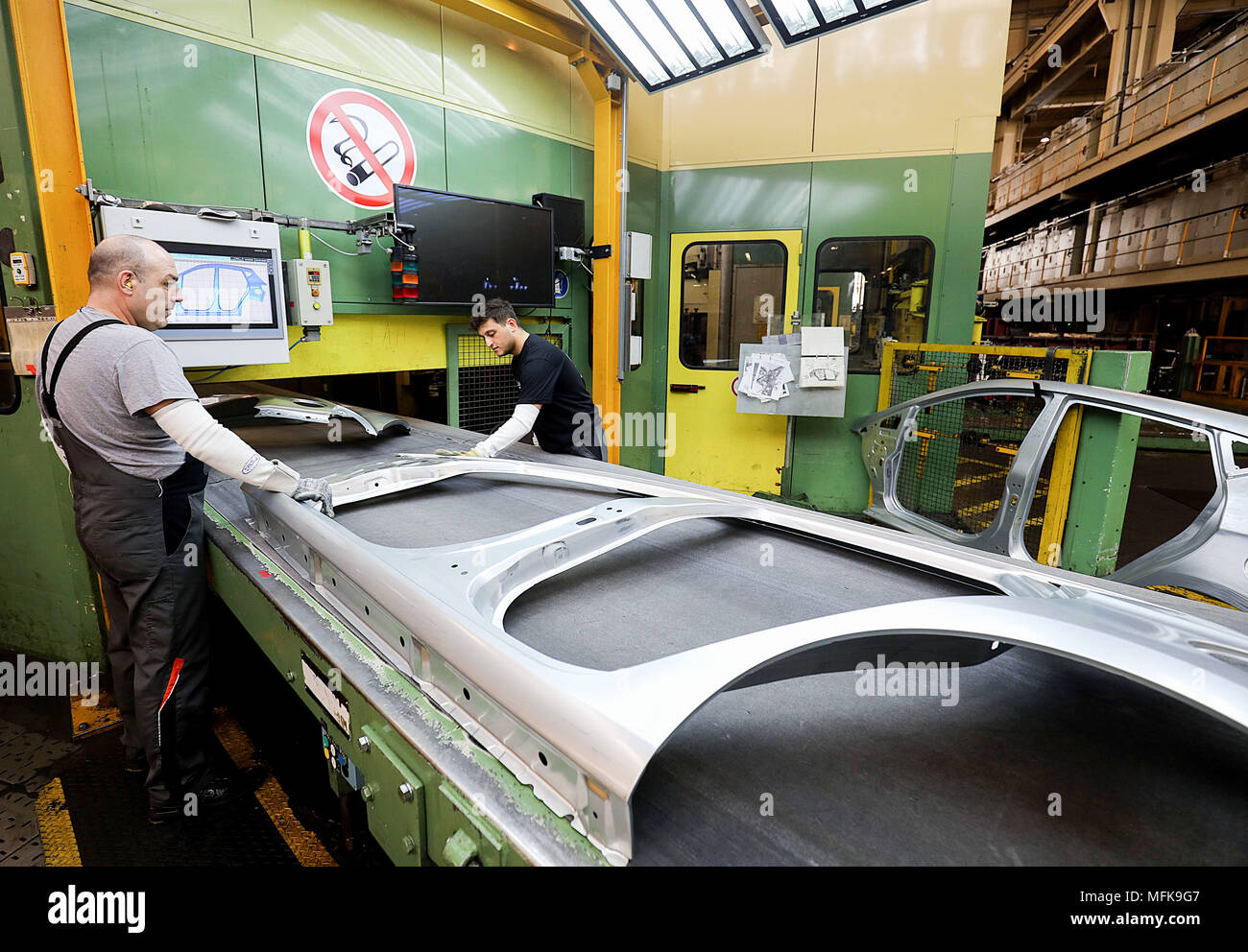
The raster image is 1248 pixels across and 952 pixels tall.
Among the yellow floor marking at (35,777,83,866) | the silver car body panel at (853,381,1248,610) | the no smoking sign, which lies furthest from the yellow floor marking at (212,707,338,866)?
the no smoking sign

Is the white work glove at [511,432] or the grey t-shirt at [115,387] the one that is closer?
the grey t-shirt at [115,387]

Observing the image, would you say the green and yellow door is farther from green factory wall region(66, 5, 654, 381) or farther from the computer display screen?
the computer display screen

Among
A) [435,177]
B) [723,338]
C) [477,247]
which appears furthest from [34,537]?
[723,338]

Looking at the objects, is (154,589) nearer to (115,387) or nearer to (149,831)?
(115,387)

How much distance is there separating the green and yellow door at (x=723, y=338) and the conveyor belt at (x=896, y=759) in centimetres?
382

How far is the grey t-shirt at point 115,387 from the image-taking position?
172 cm

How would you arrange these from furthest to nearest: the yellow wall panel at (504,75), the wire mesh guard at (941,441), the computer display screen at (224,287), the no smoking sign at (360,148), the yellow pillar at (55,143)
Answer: the wire mesh guard at (941,441), the yellow wall panel at (504,75), the no smoking sign at (360,148), the computer display screen at (224,287), the yellow pillar at (55,143)

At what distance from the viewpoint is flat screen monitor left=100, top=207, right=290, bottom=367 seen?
2.51 meters

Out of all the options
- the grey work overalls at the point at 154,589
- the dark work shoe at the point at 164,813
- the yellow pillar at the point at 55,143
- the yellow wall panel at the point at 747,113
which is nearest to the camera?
the grey work overalls at the point at 154,589

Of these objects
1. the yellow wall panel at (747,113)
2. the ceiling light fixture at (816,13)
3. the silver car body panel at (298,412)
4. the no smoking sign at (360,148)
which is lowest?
the silver car body panel at (298,412)

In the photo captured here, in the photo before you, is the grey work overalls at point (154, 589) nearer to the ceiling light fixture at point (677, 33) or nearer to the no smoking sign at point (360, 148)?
the no smoking sign at point (360, 148)

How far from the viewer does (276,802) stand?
224cm

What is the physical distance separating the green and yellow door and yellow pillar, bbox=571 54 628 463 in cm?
79

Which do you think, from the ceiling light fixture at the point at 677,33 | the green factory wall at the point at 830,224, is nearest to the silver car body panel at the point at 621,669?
the ceiling light fixture at the point at 677,33
